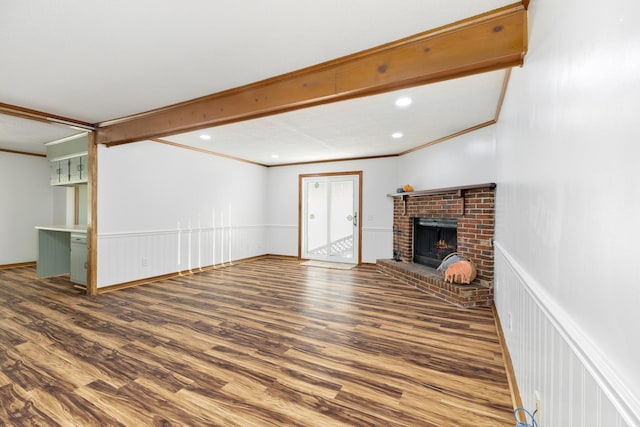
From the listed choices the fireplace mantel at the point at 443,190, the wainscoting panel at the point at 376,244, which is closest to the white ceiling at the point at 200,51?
the fireplace mantel at the point at 443,190

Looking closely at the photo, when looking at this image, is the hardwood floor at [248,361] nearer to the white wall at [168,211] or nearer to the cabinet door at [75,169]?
the white wall at [168,211]

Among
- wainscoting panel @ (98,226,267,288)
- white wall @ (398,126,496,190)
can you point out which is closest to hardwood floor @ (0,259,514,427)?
wainscoting panel @ (98,226,267,288)

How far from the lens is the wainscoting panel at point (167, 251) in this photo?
13.9 feet

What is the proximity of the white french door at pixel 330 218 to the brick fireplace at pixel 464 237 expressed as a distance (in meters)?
1.47

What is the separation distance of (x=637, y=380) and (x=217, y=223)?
5977 millimetres

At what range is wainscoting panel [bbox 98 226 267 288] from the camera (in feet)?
13.9

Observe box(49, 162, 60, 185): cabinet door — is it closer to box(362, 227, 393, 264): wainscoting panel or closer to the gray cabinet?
the gray cabinet

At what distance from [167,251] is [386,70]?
459cm

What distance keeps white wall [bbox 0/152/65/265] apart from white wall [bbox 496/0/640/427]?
8140mm

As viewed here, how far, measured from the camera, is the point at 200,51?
83.4 inches

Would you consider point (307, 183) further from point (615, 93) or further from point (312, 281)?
point (615, 93)

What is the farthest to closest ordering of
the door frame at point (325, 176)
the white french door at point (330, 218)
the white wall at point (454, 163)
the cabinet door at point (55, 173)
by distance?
the white french door at point (330, 218) < the door frame at point (325, 176) < the cabinet door at point (55, 173) < the white wall at point (454, 163)

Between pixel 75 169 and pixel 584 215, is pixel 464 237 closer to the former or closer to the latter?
pixel 584 215

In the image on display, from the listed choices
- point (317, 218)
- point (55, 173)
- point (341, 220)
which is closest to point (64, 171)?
point (55, 173)
